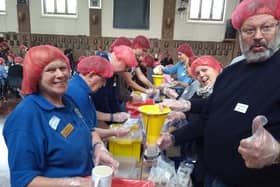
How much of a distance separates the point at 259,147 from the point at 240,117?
424mm

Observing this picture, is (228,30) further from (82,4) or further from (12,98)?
(12,98)

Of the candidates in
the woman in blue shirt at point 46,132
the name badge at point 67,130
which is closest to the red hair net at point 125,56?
the woman in blue shirt at point 46,132

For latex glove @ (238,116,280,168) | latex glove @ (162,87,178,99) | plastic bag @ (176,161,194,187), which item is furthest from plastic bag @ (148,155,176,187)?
latex glove @ (162,87,178,99)

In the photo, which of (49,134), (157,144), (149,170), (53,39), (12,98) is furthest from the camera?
(53,39)

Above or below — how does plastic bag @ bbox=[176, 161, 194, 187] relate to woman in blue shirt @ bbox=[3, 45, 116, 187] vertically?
below

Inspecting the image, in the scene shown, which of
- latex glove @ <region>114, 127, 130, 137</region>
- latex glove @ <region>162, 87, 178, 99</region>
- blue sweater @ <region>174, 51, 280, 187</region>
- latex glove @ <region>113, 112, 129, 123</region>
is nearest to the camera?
blue sweater @ <region>174, 51, 280, 187</region>

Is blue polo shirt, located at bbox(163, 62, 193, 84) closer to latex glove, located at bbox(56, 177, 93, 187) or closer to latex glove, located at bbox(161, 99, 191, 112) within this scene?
latex glove, located at bbox(161, 99, 191, 112)

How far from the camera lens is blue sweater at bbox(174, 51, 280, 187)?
1.10 m

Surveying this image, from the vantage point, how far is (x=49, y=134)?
1.07m

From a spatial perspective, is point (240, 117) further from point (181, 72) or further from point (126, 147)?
point (181, 72)

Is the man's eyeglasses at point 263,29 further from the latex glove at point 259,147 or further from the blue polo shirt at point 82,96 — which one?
the blue polo shirt at point 82,96

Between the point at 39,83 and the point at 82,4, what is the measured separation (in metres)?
8.18

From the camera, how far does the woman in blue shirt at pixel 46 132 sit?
998mm

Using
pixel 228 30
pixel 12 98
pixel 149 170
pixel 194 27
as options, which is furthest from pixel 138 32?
pixel 149 170
